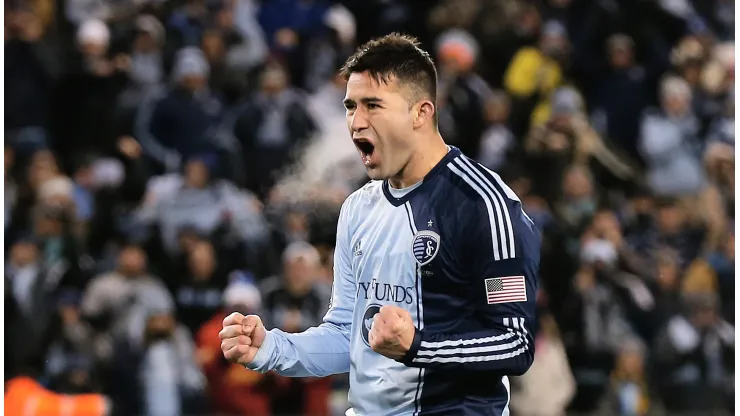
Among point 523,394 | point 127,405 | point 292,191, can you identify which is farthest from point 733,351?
point 127,405

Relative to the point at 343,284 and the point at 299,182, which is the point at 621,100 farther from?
the point at 343,284

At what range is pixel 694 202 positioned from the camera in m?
10.5

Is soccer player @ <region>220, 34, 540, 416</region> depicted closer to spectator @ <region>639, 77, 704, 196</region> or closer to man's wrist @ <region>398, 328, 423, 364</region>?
man's wrist @ <region>398, 328, 423, 364</region>

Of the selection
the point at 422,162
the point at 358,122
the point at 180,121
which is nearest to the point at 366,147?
the point at 358,122

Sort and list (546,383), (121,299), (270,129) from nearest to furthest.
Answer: (546,383) → (121,299) → (270,129)

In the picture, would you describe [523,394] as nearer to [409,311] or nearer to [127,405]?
[127,405]

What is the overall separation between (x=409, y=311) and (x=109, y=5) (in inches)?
329

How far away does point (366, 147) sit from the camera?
3.70m

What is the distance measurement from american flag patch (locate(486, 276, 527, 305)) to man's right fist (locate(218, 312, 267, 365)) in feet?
2.52

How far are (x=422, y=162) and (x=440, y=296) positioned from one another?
44 cm

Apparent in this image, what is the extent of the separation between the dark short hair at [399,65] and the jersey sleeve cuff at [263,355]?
87 centimetres

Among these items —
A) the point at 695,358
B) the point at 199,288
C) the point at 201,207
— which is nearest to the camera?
the point at 199,288

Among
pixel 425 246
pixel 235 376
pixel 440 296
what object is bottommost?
pixel 235 376

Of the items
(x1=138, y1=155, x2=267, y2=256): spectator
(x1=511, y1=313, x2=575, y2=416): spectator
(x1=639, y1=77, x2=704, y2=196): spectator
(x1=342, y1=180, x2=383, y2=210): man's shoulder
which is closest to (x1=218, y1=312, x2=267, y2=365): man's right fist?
(x1=342, y1=180, x2=383, y2=210): man's shoulder
